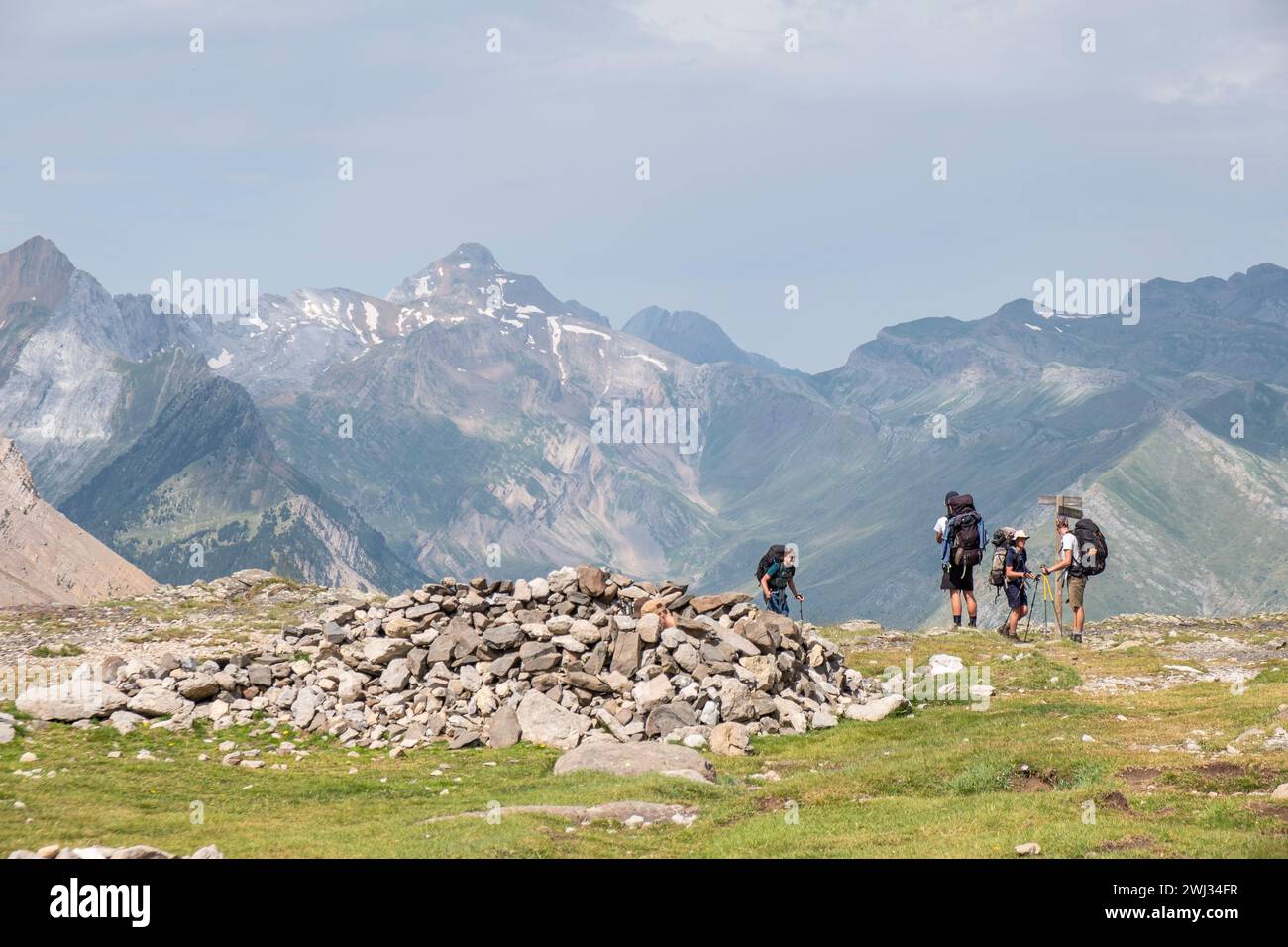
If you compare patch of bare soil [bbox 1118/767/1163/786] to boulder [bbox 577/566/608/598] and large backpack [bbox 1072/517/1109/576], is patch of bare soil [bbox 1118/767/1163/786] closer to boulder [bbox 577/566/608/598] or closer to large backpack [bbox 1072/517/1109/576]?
boulder [bbox 577/566/608/598]

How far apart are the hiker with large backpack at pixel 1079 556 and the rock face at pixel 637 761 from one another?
21131 millimetres

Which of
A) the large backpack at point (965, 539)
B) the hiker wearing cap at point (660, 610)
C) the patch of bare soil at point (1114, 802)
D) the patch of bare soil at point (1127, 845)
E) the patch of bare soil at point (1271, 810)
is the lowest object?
the patch of bare soil at point (1114, 802)

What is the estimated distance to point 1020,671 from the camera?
36.0m

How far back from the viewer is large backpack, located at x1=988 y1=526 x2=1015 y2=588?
4303cm

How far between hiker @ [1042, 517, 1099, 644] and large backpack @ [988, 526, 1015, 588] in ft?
5.52

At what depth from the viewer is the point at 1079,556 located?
42.6 metres

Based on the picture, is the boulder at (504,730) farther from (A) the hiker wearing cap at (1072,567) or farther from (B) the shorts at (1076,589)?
(B) the shorts at (1076,589)

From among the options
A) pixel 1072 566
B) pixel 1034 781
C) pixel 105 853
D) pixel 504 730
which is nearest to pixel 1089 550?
pixel 1072 566

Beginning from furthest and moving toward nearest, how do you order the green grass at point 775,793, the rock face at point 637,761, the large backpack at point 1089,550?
the large backpack at point 1089,550
the rock face at point 637,761
the green grass at point 775,793

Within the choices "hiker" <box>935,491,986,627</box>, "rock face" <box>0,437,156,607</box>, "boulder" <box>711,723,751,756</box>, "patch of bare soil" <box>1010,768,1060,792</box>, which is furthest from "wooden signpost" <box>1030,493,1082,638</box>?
"rock face" <box>0,437,156,607</box>

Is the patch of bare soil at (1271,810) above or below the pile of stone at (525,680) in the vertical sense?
above

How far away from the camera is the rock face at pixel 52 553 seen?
11050 cm

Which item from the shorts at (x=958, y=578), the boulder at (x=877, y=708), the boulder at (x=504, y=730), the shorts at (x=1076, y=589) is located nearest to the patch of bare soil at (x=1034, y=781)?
the boulder at (x=877, y=708)
